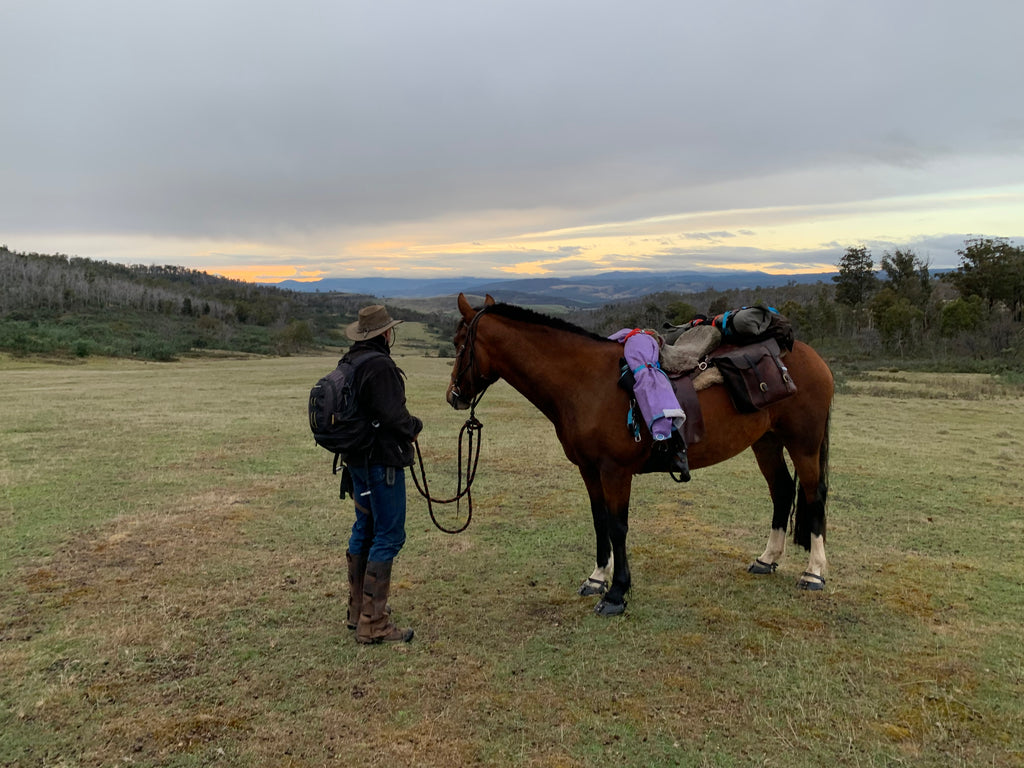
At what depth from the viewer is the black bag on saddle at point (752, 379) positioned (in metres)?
4.96

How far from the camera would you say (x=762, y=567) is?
18.4ft

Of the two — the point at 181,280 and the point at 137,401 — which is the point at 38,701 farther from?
the point at 181,280

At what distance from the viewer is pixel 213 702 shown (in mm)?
3545

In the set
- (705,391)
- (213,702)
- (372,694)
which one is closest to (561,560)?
(705,391)

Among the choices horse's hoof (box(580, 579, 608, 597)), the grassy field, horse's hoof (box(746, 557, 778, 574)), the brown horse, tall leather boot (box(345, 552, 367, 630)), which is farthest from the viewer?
horse's hoof (box(746, 557, 778, 574))

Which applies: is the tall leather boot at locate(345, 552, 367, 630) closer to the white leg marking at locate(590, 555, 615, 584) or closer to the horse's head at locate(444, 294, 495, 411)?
the horse's head at locate(444, 294, 495, 411)

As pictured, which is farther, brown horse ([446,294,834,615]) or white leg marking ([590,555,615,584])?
white leg marking ([590,555,615,584])

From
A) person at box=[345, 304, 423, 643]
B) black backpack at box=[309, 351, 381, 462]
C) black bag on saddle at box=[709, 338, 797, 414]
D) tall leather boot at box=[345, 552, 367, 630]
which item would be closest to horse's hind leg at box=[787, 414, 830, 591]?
black bag on saddle at box=[709, 338, 797, 414]

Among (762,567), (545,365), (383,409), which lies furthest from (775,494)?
(383,409)

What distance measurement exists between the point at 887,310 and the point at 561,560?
49017mm

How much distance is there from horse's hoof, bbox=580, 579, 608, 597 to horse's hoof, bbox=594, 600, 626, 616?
0.28m

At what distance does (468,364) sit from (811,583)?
11.7 ft

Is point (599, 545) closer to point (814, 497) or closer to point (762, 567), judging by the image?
point (762, 567)

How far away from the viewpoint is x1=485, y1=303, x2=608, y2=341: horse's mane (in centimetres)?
485
